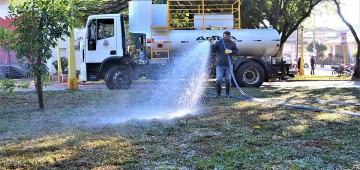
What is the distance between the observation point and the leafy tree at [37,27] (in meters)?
8.60

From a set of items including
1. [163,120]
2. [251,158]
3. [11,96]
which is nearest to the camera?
[251,158]

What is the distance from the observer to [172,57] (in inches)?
613

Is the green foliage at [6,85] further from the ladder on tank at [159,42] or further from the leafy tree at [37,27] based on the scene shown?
the ladder on tank at [159,42]

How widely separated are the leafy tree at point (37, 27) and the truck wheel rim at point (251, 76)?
28.4 feet

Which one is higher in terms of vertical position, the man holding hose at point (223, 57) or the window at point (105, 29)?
the window at point (105, 29)

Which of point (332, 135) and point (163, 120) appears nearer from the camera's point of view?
point (332, 135)

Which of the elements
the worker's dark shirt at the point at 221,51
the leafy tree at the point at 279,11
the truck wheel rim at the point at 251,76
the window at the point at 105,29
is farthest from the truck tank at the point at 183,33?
the leafy tree at the point at 279,11

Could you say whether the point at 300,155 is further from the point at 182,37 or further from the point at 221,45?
the point at 182,37

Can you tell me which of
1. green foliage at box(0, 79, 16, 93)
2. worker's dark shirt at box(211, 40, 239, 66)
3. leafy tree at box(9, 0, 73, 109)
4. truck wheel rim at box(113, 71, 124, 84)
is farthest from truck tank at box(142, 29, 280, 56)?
green foliage at box(0, 79, 16, 93)

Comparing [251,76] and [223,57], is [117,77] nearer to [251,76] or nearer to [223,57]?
[251,76]

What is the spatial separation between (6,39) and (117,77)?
675 cm

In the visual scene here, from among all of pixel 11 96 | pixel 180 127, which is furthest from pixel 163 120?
Result: pixel 11 96

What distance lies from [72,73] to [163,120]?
8761mm

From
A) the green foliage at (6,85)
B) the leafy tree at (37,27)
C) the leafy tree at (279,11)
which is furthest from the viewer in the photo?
the leafy tree at (279,11)
